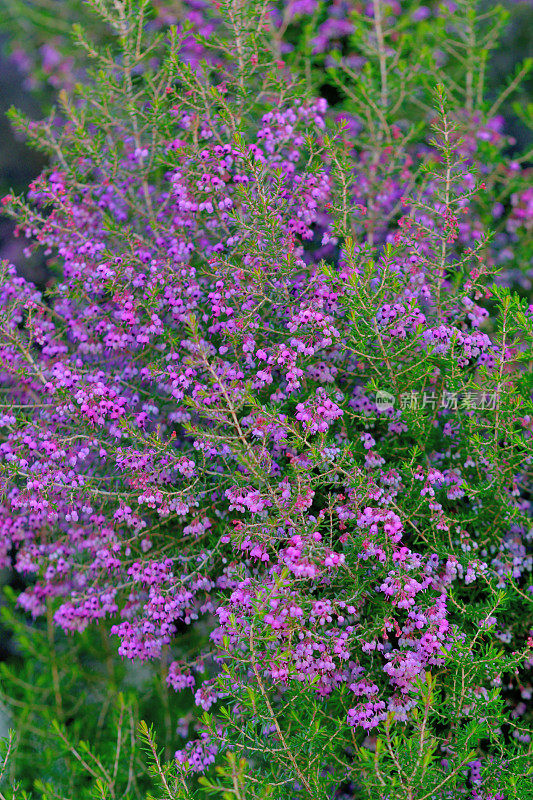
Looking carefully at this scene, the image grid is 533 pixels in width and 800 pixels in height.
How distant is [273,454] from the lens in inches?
88.9

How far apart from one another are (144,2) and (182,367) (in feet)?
4.39

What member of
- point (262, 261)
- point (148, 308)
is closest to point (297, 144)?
point (262, 261)

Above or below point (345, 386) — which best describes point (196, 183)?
above

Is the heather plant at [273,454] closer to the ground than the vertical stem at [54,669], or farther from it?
farther from it

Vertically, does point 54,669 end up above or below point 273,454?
below

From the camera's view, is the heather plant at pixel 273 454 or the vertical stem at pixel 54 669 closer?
the heather plant at pixel 273 454

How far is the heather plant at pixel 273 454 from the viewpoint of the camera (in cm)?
192

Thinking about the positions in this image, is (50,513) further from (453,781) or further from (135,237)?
(453,781)

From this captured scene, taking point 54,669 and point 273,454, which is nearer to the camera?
point 273,454

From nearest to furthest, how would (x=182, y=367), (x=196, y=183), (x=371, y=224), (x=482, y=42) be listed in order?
1. (x=182, y=367)
2. (x=196, y=183)
3. (x=371, y=224)
4. (x=482, y=42)

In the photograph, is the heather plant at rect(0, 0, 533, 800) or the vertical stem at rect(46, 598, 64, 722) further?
the vertical stem at rect(46, 598, 64, 722)

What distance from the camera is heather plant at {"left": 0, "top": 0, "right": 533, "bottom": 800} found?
192 centimetres

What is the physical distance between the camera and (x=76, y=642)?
3.36 meters

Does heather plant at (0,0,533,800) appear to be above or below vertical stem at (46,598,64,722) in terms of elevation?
above
